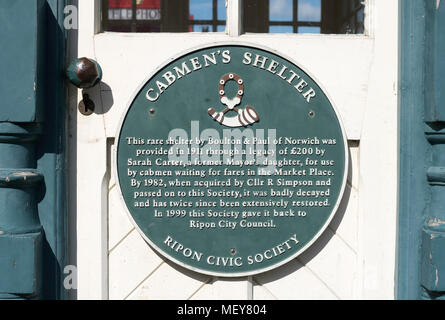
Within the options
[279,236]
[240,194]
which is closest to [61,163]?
[240,194]

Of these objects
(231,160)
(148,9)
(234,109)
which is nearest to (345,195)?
(231,160)

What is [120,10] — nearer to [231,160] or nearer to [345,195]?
[231,160]

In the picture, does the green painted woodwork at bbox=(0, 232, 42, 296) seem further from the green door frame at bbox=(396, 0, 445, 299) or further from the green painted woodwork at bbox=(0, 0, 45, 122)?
the green door frame at bbox=(396, 0, 445, 299)

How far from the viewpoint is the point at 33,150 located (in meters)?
3.55

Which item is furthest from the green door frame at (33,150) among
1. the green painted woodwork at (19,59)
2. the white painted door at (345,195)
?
the white painted door at (345,195)

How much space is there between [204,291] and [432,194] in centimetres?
164

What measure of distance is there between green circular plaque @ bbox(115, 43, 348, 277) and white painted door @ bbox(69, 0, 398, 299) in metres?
0.13

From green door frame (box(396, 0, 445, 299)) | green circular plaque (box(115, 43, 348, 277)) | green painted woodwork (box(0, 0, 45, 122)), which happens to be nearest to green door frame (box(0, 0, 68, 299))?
green painted woodwork (box(0, 0, 45, 122))

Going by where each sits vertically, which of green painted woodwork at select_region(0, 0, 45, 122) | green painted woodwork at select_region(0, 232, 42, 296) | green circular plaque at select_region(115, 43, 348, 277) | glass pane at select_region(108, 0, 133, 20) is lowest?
green painted woodwork at select_region(0, 232, 42, 296)

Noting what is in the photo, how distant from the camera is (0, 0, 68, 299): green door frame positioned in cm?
337

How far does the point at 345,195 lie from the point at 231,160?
83 cm

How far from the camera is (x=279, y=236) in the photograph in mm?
3727
